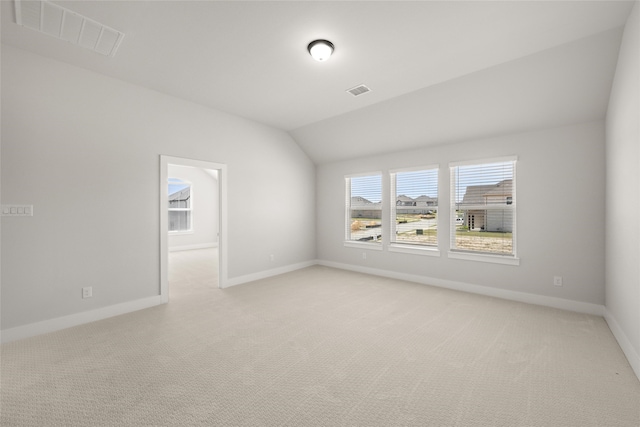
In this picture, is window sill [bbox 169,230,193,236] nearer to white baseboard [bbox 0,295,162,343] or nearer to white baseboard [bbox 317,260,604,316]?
white baseboard [bbox 0,295,162,343]

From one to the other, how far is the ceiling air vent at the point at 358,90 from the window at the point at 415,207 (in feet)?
6.36

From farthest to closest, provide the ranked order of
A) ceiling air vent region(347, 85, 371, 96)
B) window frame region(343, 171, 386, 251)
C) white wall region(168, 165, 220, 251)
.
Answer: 1. white wall region(168, 165, 220, 251)
2. window frame region(343, 171, 386, 251)
3. ceiling air vent region(347, 85, 371, 96)

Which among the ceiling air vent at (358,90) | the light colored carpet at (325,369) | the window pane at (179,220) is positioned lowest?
the light colored carpet at (325,369)

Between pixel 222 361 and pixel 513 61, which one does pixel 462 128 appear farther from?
pixel 222 361

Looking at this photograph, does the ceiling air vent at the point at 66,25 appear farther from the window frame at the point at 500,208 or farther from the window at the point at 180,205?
the window at the point at 180,205

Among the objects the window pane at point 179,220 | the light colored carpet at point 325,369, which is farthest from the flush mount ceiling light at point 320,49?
the window pane at point 179,220

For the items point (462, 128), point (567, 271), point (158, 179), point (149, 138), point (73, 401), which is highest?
point (462, 128)

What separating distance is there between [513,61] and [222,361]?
4260 mm

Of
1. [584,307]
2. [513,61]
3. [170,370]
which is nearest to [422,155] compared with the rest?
[513,61]

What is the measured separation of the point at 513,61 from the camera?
3012 mm

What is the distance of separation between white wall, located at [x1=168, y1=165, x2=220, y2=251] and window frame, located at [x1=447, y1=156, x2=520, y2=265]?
7275mm

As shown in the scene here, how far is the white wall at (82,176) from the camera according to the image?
2799mm

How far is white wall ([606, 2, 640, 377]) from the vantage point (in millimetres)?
2172

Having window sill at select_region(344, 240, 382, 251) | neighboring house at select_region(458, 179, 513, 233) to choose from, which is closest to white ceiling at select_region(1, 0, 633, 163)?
neighboring house at select_region(458, 179, 513, 233)
